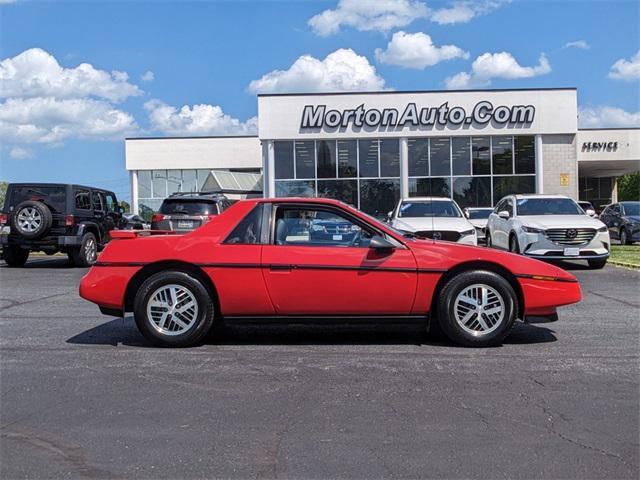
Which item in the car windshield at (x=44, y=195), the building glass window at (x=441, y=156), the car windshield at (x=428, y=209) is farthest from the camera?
the building glass window at (x=441, y=156)

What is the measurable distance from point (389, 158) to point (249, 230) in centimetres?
2388

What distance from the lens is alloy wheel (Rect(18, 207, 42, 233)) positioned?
14477mm

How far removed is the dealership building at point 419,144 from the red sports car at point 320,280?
23.0m

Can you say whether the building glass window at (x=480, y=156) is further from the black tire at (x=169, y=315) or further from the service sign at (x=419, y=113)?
the black tire at (x=169, y=315)

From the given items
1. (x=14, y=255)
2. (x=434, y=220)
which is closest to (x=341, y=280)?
(x=434, y=220)

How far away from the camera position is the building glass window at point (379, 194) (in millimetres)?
29609

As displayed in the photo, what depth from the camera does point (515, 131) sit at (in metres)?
29.2

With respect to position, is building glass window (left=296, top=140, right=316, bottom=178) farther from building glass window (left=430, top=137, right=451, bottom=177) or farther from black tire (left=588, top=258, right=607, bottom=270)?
black tire (left=588, top=258, right=607, bottom=270)

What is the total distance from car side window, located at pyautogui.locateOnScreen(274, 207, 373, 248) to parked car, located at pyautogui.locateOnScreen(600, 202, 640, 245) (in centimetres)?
1685

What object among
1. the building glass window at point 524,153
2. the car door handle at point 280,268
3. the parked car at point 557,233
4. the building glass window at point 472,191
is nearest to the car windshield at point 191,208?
Result: the parked car at point 557,233

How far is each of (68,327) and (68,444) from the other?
3.91 metres

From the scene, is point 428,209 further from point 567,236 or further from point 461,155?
point 461,155

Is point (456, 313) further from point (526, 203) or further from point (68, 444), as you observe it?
point (526, 203)

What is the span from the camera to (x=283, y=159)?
30.0 meters
